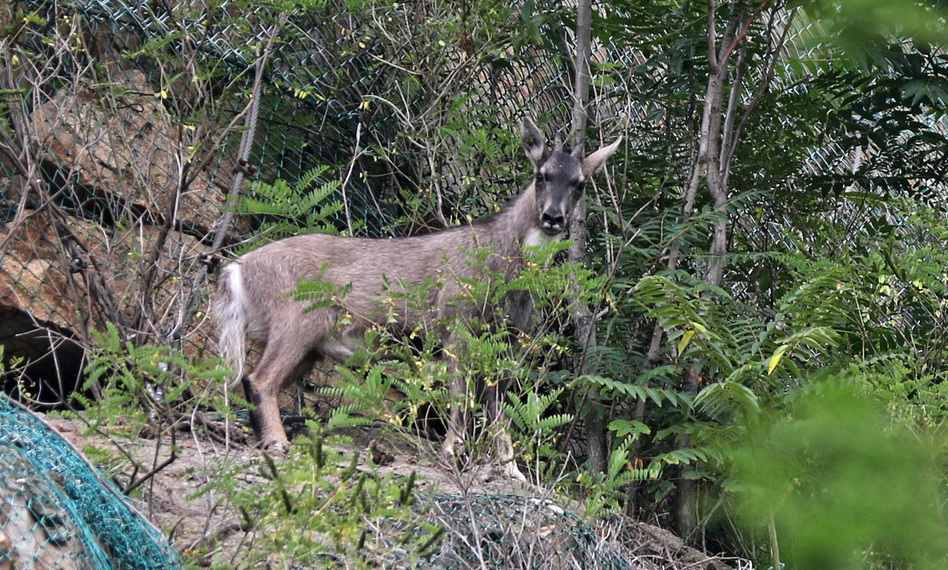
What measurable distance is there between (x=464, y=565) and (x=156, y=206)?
3.46m

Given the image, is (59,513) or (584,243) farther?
(584,243)

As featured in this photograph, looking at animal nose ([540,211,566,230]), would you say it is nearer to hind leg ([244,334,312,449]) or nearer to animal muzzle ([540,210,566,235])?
animal muzzle ([540,210,566,235])

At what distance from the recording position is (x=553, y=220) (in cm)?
777

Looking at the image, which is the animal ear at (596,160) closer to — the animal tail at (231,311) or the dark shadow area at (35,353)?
the animal tail at (231,311)

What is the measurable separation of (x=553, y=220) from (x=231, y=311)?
2.17 meters

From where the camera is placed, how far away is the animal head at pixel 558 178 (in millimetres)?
7797

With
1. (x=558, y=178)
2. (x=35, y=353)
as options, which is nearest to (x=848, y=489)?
(x=558, y=178)

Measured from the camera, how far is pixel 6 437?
453 centimetres

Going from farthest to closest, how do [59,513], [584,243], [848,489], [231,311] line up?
[584,243] → [231,311] → [59,513] → [848,489]

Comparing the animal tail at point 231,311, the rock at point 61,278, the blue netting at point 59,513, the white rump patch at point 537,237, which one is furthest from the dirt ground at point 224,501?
the white rump patch at point 537,237

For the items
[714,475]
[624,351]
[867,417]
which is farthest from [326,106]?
[867,417]

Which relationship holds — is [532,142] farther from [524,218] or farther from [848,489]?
[848,489]

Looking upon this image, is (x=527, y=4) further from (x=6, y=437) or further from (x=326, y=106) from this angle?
(x=6, y=437)

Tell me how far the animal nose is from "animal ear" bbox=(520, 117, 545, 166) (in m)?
0.45
